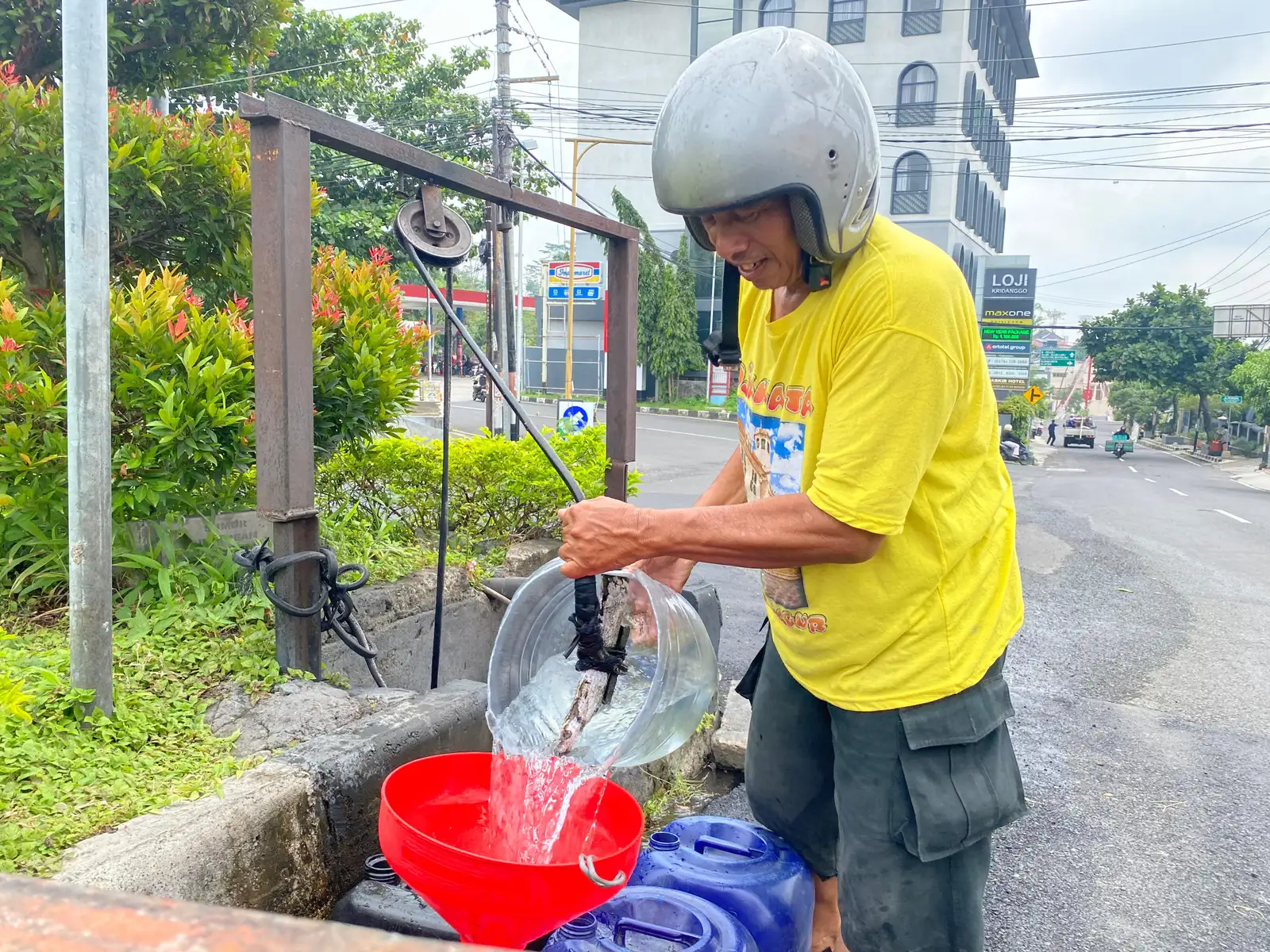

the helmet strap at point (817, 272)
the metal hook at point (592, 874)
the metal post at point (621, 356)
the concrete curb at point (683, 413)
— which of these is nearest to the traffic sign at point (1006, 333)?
the concrete curb at point (683, 413)

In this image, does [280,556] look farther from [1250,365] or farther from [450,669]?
[1250,365]

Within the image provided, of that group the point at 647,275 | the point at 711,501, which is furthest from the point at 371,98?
the point at 647,275

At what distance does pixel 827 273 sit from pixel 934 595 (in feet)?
2.03

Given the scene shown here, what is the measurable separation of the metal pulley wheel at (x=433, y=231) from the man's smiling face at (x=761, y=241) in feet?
2.89

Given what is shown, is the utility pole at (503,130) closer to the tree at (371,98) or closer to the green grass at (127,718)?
the tree at (371,98)

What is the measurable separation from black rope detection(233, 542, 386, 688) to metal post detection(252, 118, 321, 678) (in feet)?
0.13

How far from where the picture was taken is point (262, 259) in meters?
2.22

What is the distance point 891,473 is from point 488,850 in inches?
43.3

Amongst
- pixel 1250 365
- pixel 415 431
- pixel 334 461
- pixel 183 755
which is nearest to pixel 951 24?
pixel 1250 365

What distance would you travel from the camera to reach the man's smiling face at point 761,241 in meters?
1.65

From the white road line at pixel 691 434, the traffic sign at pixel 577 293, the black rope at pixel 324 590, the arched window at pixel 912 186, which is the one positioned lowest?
the white road line at pixel 691 434

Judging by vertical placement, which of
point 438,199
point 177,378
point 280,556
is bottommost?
point 280,556

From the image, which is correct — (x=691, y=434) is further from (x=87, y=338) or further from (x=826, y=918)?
(x=87, y=338)

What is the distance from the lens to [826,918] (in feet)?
7.41
